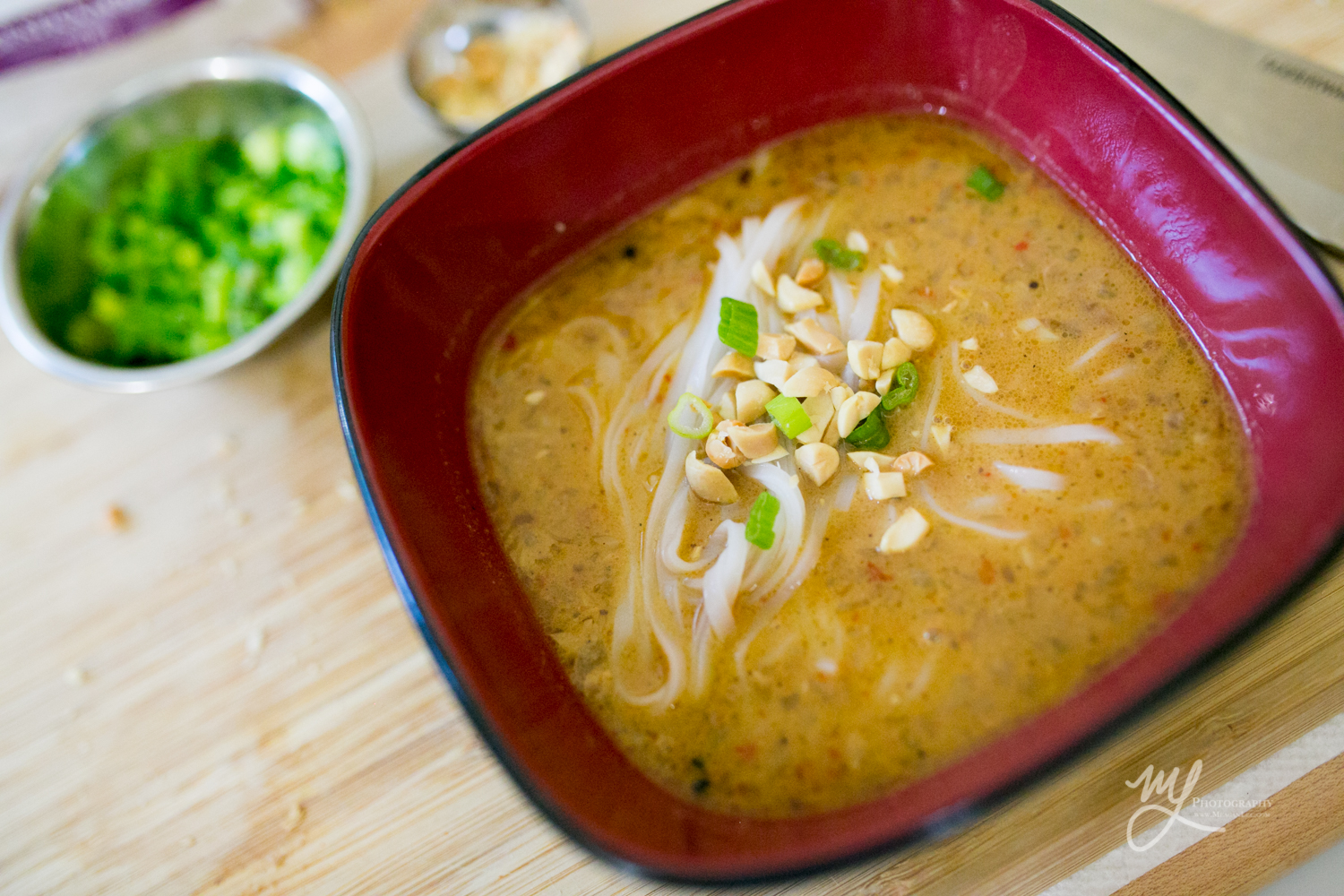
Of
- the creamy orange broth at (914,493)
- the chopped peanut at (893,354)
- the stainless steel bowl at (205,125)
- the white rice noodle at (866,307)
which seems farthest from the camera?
the stainless steel bowl at (205,125)

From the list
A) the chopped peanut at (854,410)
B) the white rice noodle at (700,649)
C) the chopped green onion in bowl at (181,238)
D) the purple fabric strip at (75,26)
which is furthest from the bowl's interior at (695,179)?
the purple fabric strip at (75,26)

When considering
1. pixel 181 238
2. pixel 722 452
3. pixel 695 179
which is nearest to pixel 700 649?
pixel 722 452

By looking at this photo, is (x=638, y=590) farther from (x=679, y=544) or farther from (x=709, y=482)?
(x=709, y=482)

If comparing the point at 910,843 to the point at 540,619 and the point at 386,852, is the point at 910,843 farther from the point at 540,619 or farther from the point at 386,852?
Result: the point at 386,852

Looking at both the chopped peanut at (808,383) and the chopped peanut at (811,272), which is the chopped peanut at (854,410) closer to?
the chopped peanut at (808,383)

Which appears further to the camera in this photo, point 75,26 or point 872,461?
point 75,26

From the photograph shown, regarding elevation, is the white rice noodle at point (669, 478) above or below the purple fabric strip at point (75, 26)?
above

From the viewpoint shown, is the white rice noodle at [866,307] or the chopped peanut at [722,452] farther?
the white rice noodle at [866,307]
